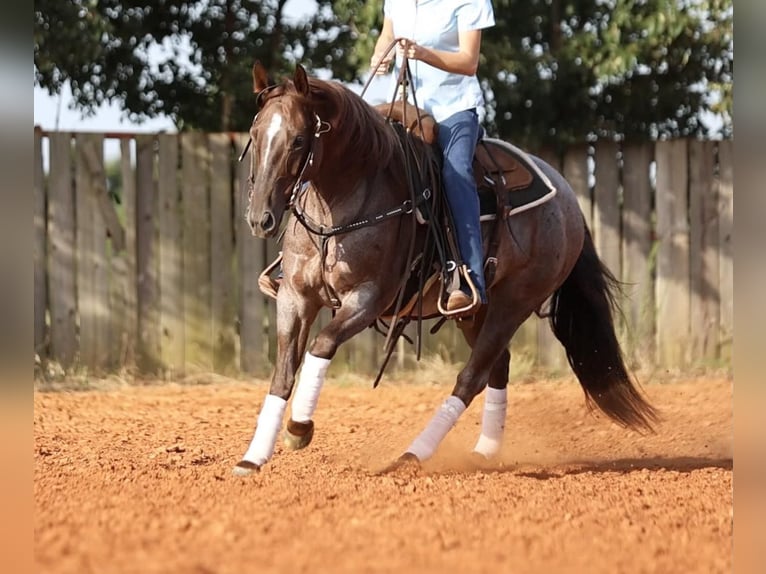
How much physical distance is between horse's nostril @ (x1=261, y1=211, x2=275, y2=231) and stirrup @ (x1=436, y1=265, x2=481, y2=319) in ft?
4.56

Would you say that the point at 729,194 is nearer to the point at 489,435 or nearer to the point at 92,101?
the point at 489,435

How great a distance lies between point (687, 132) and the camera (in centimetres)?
1223

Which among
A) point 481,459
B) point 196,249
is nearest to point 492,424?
point 481,459

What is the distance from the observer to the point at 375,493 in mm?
5047

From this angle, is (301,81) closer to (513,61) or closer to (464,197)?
(464,197)

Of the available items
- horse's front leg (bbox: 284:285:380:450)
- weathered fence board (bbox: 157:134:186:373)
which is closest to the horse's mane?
horse's front leg (bbox: 284:285:380:450)

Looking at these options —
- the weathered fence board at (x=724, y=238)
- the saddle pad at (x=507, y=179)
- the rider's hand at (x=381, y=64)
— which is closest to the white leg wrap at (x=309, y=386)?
the saddle pad at (x=507, y=179)

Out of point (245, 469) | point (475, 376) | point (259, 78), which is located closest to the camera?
point (259, 78)

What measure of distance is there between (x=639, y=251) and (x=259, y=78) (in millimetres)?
6672

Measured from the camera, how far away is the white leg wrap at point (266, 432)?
553 cm

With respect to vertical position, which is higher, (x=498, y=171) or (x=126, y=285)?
(x=498, y=171)

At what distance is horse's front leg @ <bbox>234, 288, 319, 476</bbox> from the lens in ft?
18.2
